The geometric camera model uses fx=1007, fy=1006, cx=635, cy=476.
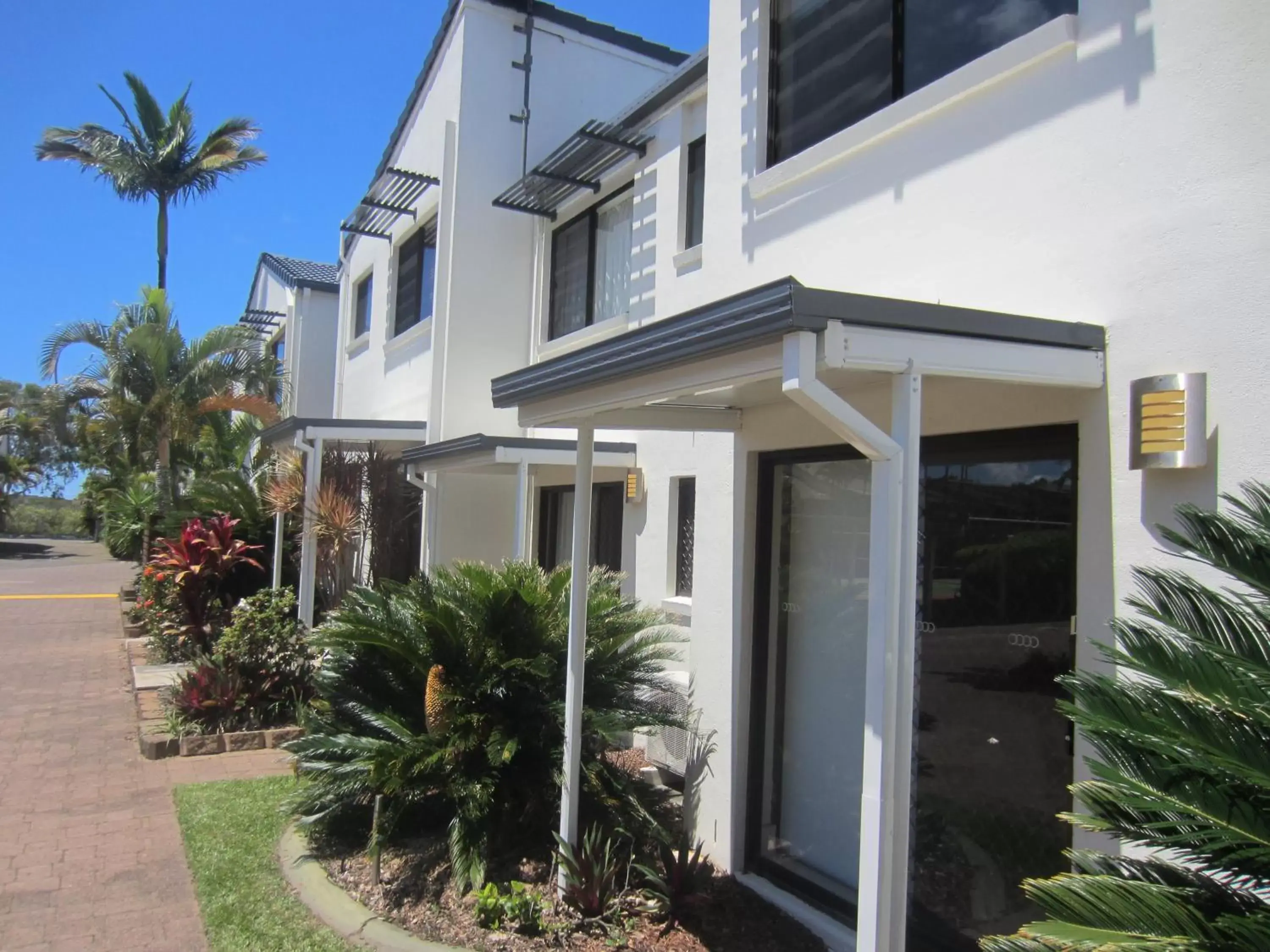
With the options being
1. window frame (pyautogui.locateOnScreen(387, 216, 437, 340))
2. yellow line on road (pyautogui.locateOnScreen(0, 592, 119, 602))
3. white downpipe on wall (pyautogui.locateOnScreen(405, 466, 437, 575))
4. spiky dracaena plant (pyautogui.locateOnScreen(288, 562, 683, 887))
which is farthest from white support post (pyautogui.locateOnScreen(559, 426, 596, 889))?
yellow line on road (pyautogui.locateOnScreen(0, 592, 119, 602))

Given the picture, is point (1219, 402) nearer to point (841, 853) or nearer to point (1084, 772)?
point (1084, 772)

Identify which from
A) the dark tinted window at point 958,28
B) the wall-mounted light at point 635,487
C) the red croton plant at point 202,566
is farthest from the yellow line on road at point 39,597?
the dark tinted window at point 958,28

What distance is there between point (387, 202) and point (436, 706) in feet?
32.8

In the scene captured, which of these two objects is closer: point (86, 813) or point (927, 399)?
point (927, 399)

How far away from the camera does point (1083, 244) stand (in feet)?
13.4

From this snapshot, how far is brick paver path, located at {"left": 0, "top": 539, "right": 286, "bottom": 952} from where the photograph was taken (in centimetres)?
524

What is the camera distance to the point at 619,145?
9.59 metres

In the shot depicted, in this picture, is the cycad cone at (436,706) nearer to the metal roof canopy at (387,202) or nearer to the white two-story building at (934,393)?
the white two-story building at (934,393)

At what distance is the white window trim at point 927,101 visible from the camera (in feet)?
14.0

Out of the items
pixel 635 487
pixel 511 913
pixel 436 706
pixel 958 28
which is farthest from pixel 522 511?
pixel 958 28

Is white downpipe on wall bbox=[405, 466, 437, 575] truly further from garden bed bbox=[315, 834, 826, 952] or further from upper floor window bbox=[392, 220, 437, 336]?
garden bed bbox=[315, 834, 826, 952]

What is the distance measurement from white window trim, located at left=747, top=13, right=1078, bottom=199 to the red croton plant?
892 cm

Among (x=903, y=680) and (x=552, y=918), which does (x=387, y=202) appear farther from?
(x=903, y=680)

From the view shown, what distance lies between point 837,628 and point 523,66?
9.13 metres
